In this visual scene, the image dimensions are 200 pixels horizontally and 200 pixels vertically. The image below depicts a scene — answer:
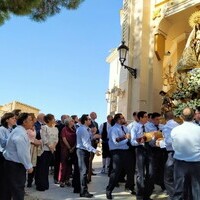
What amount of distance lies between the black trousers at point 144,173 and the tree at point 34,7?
3927 mm

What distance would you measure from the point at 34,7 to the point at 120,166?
158 inches

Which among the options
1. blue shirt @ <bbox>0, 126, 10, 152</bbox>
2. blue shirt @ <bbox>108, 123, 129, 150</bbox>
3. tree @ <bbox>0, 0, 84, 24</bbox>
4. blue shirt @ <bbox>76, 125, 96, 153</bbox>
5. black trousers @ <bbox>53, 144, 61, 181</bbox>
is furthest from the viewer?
black trousers @ <bbox>53, 144, 61, 181</bbox>

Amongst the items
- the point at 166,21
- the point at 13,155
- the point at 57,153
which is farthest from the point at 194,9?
the point at 13,155

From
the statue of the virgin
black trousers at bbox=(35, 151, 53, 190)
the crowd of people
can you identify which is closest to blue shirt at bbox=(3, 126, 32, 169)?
the crowd of people

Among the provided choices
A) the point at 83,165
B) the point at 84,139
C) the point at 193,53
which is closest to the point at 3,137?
the point at 84,139

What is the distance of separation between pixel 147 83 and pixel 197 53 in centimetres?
241

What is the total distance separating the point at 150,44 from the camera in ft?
44.5

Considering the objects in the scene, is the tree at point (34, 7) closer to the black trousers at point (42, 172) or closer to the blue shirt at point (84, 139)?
the blue shirt at point (84, 139)

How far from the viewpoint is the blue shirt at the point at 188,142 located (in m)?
5.59

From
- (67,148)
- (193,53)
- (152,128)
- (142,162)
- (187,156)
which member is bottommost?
(142,162)

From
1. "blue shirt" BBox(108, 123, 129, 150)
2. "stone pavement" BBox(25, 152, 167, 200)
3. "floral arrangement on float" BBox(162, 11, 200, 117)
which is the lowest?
"stone pavement" BBox(25, 152, 167, 200)

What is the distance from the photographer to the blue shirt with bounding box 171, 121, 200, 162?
559 cm

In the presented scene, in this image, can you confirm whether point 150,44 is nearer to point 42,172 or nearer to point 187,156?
point 42,172

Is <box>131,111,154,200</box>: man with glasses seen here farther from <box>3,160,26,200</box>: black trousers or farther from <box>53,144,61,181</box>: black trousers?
<box>53,144,61,181</box>: black trousers
